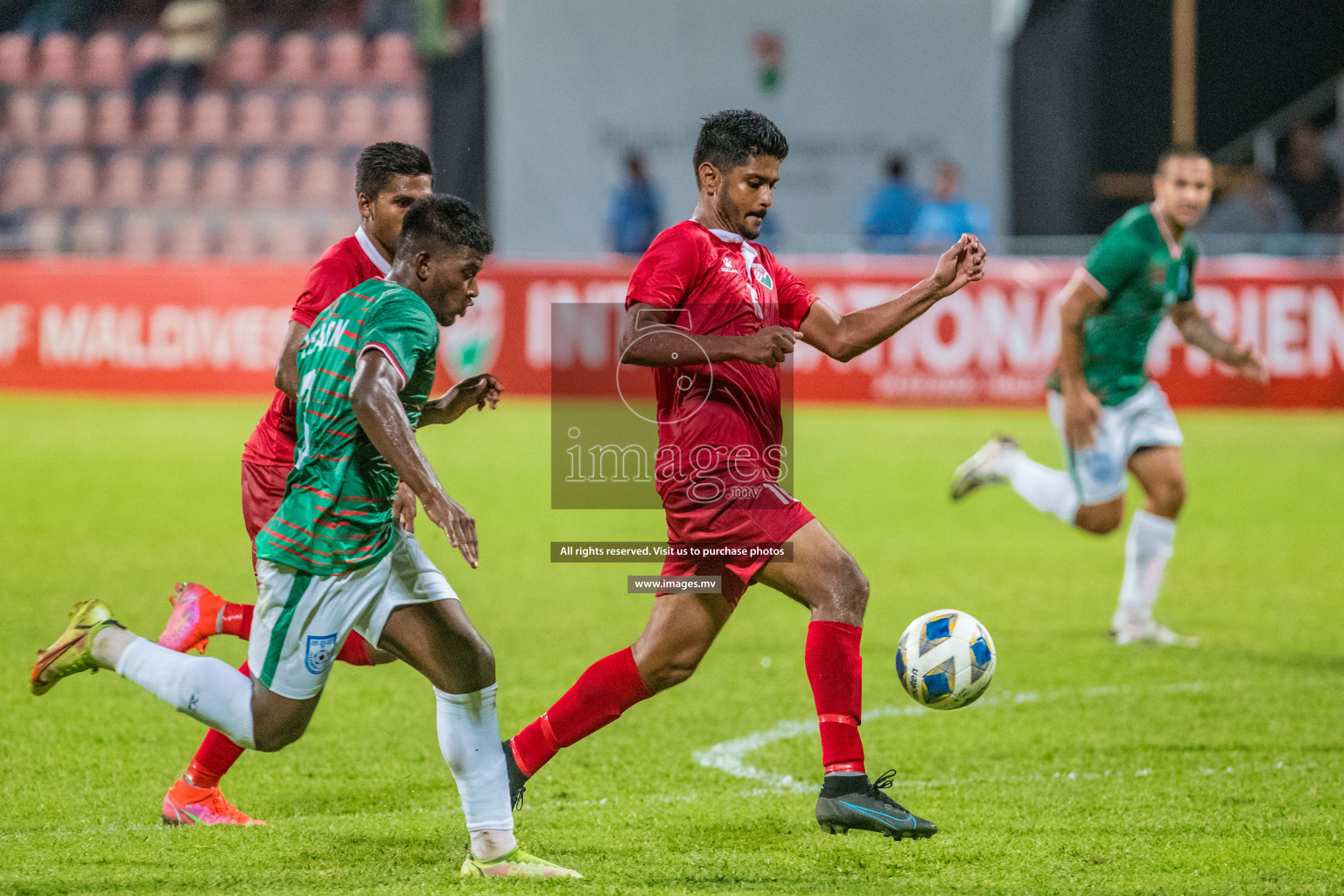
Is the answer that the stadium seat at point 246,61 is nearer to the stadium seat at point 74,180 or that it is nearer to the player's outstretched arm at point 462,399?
the stadium seat at point 74,180

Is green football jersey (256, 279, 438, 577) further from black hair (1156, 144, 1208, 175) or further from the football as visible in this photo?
black hair (1156, 144, 1208, 175)

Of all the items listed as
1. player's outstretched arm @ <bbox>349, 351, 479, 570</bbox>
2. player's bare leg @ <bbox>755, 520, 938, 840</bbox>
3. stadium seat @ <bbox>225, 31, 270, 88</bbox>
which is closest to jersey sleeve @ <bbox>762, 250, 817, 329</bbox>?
player's bare leg @ <bbox>755, 520, 938, 840</bbox>

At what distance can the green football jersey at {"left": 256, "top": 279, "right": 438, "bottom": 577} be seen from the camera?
407 cm

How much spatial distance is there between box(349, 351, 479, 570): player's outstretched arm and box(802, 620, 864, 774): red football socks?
1.21 metres

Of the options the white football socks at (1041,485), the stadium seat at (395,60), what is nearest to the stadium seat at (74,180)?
the stadium seat at (395,60)

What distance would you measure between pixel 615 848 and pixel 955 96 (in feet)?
61.9

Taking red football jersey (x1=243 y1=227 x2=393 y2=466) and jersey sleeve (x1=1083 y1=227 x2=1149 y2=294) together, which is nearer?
red football jersey (x1=243 y1=227 x2=393 y2=466)

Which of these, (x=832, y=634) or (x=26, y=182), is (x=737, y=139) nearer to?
(x=832, y=634)

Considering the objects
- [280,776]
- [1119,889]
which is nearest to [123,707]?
[280,776]

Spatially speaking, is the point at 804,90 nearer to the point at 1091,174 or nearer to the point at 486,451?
the point at 1091,174

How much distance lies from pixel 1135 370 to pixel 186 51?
2017 centimetres

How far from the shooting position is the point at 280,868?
166 inches

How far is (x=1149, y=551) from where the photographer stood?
8.04 metres

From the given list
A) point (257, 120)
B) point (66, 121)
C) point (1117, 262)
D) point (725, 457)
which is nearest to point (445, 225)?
point (725, 457)
